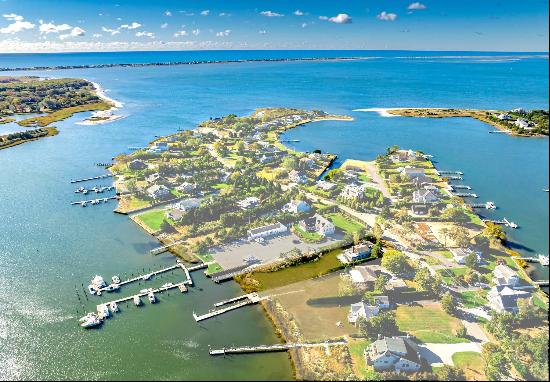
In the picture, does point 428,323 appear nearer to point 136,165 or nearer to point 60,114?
point 136,165

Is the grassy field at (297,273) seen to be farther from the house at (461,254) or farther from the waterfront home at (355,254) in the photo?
the house at (461,254)

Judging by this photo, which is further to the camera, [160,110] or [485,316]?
[160,110]

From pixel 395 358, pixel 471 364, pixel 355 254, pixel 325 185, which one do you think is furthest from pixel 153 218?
pixel 471 364

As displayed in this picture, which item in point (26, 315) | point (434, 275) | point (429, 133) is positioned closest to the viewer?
point (26, 315)

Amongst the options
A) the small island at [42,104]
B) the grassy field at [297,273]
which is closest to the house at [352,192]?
the grassy field at [297,273]

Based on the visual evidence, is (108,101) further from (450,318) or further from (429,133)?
(450,318)

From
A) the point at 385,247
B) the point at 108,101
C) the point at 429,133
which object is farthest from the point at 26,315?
the point at 108,101
